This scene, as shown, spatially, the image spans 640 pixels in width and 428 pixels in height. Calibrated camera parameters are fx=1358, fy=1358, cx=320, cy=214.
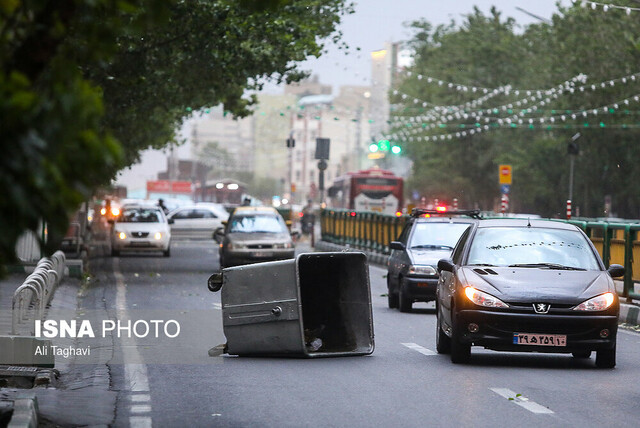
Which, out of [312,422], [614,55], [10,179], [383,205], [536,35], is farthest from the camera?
[536,35]

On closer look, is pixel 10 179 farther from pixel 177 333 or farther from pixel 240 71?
pixel 240 71

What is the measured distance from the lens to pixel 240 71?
31.7 m

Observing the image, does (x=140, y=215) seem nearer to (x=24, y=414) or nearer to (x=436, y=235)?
(x=436, y=235)

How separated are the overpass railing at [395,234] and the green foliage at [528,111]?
7.23m

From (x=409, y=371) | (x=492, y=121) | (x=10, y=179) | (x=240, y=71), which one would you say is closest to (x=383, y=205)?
(x=492, y=121)

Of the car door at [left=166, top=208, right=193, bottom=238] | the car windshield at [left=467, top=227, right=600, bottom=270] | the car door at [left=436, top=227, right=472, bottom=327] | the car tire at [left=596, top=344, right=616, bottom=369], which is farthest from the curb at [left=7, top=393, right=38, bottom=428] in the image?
Result: the car door at [left=166, top=208, right=193, bottom=238]

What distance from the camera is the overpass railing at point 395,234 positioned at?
21.4m

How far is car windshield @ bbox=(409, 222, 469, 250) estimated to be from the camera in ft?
72.4

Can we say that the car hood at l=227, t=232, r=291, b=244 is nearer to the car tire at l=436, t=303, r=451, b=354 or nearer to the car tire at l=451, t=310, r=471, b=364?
the car tire at l=436, t=303, r=451, b=354

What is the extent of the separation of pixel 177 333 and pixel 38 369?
15.4 ft

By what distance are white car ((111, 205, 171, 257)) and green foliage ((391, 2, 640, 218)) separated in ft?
51.2

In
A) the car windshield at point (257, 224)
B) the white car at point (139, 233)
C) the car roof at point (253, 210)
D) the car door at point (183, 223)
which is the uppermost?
the car roof at point (253, 210)

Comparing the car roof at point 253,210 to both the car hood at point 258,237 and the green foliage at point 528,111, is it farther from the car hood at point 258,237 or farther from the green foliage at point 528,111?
the green foliage at point 528,111

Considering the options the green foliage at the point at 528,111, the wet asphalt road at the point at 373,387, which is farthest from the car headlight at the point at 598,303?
the green foliage at the point at 528,111
